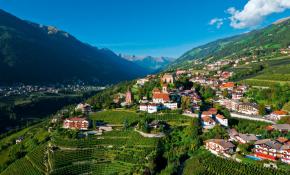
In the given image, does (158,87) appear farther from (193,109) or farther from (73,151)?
(73,151)

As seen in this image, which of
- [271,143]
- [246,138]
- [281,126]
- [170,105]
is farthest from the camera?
[170,105]

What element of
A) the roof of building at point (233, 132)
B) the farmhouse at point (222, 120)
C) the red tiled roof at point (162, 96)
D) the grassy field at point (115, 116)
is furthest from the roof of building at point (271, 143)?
the red tiled roof at point (162, 96)

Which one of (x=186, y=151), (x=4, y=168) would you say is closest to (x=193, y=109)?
(x=186, y=151)

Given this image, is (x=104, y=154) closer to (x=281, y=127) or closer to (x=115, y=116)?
(x=115, y=116)

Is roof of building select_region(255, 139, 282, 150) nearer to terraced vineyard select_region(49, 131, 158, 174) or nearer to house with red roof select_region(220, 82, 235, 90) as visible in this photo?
terraced vineyard select_region(49, 131, 158, 174)

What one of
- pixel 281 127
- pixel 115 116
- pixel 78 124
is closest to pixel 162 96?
pixel 115 116

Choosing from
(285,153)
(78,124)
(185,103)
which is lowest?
(285,153)

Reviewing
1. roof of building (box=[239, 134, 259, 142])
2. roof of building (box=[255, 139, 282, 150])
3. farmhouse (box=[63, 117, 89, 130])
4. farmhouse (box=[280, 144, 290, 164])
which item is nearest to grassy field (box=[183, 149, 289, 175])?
farmhouse (box=[280, 144, 290, 164])

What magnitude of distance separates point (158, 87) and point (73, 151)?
1681 inches

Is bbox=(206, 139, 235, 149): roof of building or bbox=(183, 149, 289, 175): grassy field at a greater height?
bbox=(206, 139, 235, 149): roof of building

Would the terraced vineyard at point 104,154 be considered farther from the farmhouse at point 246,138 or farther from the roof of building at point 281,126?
the roof of building at point 281,126

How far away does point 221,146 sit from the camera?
49.8 m

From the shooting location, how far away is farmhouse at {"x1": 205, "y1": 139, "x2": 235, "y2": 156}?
4966cm

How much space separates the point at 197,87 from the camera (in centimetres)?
9306
